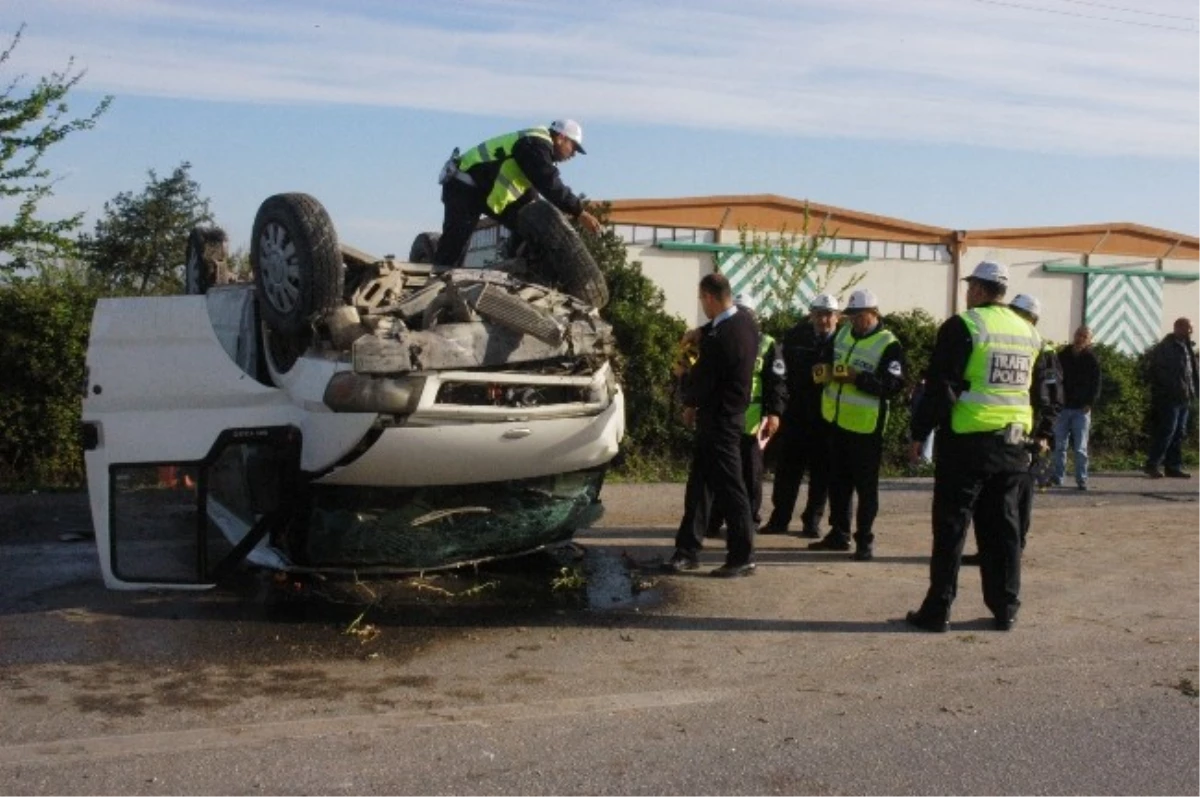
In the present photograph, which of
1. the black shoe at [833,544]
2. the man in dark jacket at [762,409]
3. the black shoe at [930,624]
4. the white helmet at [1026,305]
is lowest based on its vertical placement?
the black shoe at [930,624]

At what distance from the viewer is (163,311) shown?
23.5 feet

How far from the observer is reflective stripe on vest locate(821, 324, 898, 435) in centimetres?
910

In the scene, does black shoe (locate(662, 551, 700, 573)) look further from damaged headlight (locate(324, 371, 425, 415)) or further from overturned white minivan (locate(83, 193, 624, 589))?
damaged headlight (locate(324, 371, 425, 415))

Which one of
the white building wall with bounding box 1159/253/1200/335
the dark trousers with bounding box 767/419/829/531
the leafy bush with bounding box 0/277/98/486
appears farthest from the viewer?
the white building wall with bounding box 1159/253/1200/335

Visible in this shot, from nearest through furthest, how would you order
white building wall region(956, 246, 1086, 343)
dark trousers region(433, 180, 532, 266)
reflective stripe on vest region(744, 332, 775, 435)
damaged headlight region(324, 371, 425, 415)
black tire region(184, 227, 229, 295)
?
damaged headlight region(324, 371, 425, 415) < dark trousers region(433, 180, 532, 266) < black tire region(184, 227, 229, 295) < reflective stripe on vest region(744, 332, 775, 435) < white building wall region(956, 246, 1086, 343)

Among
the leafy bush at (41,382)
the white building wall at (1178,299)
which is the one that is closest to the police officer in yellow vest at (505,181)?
the leafy bush at (41,382)

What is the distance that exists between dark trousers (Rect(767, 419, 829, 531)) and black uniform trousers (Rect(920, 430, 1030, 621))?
269 cm

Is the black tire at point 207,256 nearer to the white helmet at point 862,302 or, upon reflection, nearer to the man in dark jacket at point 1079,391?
the white helmet at point 862,302

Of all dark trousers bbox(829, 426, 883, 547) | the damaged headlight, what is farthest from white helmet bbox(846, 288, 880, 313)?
the damaged headlight

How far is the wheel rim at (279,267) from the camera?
6801 mm

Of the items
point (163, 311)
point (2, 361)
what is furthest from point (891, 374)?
point (2, 361)

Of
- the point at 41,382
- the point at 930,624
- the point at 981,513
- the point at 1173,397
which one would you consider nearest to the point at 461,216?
the point at 981,513

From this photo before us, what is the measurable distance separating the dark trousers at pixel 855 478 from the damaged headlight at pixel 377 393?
3762mm

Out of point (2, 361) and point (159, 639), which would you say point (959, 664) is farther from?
point (2, 361)
